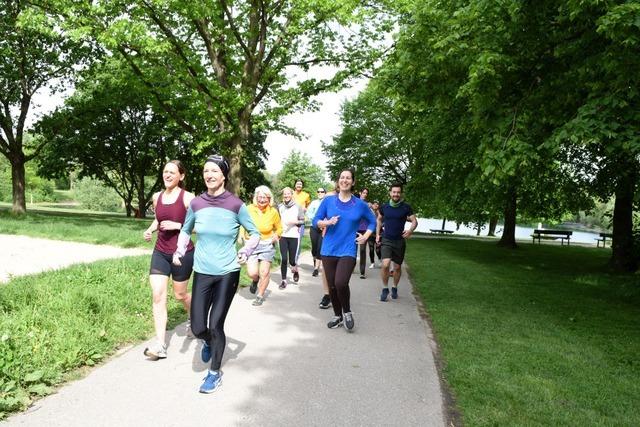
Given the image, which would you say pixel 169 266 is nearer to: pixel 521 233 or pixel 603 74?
pixel 603 74

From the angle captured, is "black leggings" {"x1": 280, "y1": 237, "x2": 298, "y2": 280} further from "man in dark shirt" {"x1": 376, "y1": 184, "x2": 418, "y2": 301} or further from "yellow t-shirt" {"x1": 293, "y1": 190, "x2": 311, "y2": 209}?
"man in dark shirt" {"x1": 376, "y1": 184, "x2": 418, "y2": 301}

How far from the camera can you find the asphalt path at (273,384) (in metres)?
3.39

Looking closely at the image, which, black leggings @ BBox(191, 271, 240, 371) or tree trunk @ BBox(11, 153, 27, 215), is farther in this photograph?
tree trunk @ BBox(11, 153, 27, 215)

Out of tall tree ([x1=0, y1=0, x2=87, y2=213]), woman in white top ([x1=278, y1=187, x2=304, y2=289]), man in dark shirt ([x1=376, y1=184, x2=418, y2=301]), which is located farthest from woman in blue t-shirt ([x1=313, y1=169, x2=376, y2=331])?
tall tree ([x1=0, y1=0, x2=87, y2=213])

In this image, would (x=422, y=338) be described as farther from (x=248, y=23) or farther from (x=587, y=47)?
(x=248, y=23)

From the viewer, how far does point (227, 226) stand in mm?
4156

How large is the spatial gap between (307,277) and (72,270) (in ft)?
15.5

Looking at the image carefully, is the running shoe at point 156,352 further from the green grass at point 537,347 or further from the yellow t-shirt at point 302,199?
the yellow t-shirt at point 302,199

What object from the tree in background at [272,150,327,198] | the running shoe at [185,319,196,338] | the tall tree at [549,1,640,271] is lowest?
the running shoe at [185,319,196,338]

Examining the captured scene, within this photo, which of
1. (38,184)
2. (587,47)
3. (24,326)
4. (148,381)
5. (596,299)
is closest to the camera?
(148,381)

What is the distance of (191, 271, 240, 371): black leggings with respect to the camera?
404 cm

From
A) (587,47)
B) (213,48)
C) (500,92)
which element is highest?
(213,48)

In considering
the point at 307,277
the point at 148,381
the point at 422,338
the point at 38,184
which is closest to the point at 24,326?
the point at 148,381

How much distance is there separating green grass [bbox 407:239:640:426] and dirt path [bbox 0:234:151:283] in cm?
711
